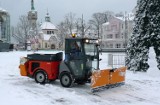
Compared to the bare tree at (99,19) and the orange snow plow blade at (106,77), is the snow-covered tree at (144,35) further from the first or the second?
the bare tree at (99,19)

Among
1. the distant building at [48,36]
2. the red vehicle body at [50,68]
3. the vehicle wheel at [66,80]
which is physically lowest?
the vehicle wheel at [66,80]

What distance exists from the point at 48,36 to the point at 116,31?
24119 millimetres

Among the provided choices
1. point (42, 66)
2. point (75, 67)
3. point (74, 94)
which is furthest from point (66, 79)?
point (74, 94)

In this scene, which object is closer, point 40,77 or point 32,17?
point 40,77

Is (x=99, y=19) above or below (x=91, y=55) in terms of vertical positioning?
above

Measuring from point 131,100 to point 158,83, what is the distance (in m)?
4.71

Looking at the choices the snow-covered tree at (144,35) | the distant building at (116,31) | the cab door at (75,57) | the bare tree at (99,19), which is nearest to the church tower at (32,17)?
the bare tree at (99,19)

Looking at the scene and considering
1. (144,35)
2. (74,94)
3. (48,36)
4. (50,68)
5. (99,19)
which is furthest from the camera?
(48,36)

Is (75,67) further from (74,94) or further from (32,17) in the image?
(32,17)

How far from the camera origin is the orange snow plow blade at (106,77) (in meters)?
12.7

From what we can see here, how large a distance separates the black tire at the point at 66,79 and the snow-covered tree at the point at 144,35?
24.6ft

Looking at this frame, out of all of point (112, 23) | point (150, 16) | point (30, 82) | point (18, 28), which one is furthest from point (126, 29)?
point (30, 82)

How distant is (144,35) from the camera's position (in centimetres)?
2095

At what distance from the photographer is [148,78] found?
18047mm
